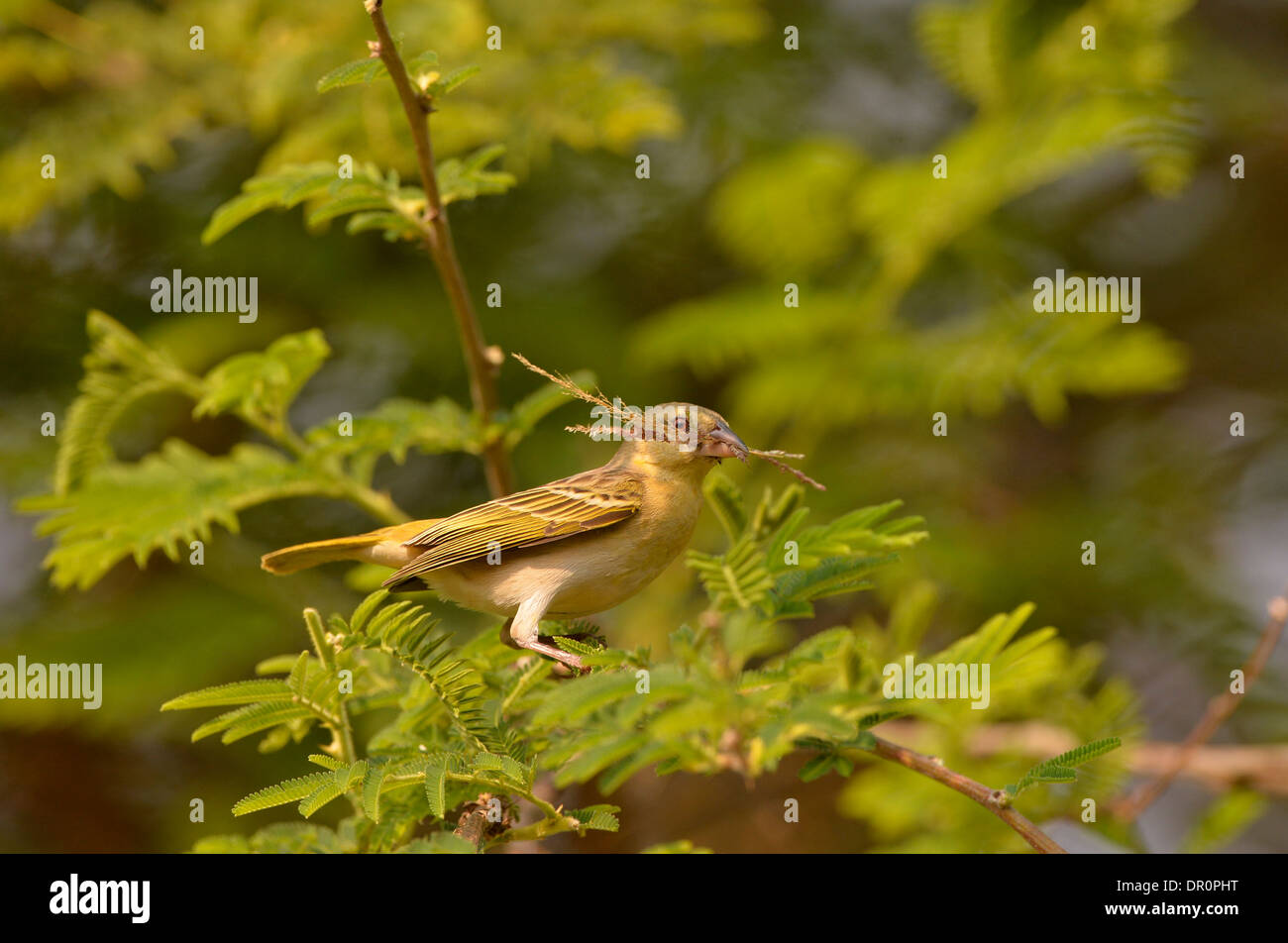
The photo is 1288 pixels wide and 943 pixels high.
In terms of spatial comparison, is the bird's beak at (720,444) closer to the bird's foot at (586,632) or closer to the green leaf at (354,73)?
the bird's foot at (586,632)

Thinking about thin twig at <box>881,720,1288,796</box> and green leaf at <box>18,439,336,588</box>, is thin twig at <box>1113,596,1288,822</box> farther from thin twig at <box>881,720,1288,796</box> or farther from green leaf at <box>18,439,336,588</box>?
green leaf at <box>18,439,336,588</box>

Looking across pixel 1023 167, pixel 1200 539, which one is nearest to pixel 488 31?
pixel 1023 167

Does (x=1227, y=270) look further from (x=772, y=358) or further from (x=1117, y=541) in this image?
(x=772, y=358)

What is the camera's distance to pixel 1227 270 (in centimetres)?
843

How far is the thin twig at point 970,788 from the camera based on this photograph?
2.61 metres

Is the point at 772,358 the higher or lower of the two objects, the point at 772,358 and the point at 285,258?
the lower

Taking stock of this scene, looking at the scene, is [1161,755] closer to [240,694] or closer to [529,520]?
[529,520]

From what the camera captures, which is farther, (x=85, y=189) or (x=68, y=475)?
(x=85, y=189)

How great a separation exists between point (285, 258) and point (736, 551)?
17.1ft

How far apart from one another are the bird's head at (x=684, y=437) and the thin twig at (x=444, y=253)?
1.75 ft

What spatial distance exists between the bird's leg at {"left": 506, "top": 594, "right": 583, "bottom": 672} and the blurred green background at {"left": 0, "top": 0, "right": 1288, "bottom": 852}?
2.58 m

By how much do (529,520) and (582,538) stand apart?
0.17 metres

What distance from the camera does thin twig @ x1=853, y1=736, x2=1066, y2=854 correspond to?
8.55 feet

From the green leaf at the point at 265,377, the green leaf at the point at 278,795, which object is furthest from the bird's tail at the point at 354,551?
the green leaf at the point at 278,795
